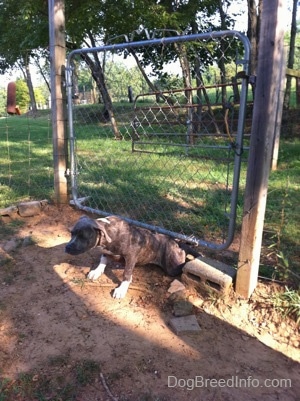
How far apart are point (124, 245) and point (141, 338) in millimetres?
808

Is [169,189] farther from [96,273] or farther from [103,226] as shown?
[103,226]

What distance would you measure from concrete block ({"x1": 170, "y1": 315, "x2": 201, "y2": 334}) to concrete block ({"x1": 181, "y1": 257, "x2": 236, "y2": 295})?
0.34 metres

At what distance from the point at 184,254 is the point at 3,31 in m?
12.9

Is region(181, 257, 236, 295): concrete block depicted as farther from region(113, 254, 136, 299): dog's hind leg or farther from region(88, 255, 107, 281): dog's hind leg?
region(88, 255, 107, 281): dog's hind leg

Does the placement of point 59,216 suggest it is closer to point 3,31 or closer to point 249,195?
point 249,195

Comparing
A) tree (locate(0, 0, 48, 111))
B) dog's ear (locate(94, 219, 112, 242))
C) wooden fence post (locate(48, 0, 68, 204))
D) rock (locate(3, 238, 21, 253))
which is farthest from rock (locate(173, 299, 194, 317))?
tree (locate(0, 0, 48, 111))

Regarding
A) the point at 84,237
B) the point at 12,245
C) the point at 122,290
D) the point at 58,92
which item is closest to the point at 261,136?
the point at 84,237

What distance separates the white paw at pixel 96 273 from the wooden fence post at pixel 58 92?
72.3 inches

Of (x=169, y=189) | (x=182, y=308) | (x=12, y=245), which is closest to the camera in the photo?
(x=182, y=308)

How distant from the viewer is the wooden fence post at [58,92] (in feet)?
14.4

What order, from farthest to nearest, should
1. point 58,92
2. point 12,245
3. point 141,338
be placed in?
point 58,92 → point 12,245 → point 141,338

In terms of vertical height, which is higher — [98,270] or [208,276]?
[208,276]

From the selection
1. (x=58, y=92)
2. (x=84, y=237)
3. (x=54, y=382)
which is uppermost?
(x=58, y=92)

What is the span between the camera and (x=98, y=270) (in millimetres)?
3279
